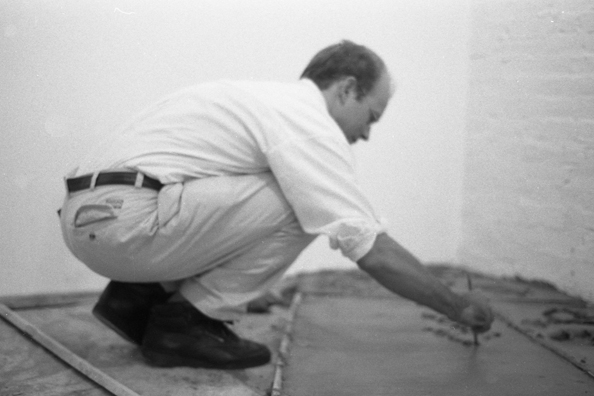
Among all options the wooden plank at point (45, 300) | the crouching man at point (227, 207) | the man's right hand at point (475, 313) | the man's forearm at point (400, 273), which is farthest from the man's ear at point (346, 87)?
the wooden plank at point (45, 300)

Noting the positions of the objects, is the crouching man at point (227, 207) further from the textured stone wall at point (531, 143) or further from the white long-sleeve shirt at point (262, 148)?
the textured stone wall at point (531, 143)

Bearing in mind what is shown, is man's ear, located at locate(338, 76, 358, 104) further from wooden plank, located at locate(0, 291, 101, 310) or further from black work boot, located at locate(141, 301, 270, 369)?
wooden plank, located at locate(0, 291, 101, 310)

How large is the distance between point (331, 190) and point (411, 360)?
0.57 meters

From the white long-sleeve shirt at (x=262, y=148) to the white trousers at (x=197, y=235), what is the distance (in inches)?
2.3

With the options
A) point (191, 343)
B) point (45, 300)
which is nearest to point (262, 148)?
point (191, 343)

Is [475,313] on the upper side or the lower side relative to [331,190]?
lower

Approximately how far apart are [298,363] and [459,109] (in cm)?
172

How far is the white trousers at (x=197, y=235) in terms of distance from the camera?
168cm

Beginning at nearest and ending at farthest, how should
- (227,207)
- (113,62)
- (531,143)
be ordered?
(227,207), (113,62), (531,143)

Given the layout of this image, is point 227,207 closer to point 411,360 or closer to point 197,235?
point 197,235

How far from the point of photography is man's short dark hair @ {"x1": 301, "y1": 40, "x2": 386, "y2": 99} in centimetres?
180

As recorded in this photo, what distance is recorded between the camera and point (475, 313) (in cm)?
170

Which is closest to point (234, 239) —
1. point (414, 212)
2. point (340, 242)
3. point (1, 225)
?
A: point (340, 242)

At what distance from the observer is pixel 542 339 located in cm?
207
